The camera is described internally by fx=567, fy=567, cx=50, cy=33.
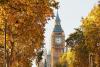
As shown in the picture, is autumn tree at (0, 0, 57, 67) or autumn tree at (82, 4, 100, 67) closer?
Answer: autumn tree at (0, 0, 57, 67)

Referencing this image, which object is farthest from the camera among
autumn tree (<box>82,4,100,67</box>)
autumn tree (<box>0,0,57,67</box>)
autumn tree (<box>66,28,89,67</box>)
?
autumn tree (<box>66,28,89,67</box>)

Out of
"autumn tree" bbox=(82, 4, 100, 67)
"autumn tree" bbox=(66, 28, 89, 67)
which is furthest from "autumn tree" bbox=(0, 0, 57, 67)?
"autumn tree" bbox=(66, 28, 89, 67)

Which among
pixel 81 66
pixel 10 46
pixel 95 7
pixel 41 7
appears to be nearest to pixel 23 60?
pixel 10 46

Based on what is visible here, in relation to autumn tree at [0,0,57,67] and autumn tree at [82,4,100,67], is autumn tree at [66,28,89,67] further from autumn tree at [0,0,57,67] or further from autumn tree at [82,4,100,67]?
autumn tree at [0,0,57,67]

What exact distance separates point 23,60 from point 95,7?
2094cm

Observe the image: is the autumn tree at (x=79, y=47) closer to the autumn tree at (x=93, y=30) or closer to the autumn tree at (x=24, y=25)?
the autumn tree at (x=93, y=30)

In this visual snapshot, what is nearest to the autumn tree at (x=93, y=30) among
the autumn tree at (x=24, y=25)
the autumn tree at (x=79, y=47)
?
the autumn tree at (x=79, y=47)

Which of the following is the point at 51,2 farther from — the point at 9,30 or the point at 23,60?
the point at 23,60

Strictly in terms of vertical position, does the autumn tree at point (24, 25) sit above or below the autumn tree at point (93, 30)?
below

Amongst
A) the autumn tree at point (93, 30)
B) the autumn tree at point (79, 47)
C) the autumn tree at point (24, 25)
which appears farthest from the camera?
the autumn tree at point (79, 47)

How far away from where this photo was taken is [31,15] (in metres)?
50.4

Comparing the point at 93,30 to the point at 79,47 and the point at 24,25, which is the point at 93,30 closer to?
the point at 79,47

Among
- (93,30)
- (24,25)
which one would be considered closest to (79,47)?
(93,30)

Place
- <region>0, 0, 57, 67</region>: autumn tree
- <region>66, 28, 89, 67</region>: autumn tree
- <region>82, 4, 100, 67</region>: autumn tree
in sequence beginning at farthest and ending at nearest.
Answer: <region>66, 28, 89, 67</region>: autumn tree
<region>82, 4, 100, 67</region>: autumn tree
<region>0, 0, 57, 67</region>: autumn tree
